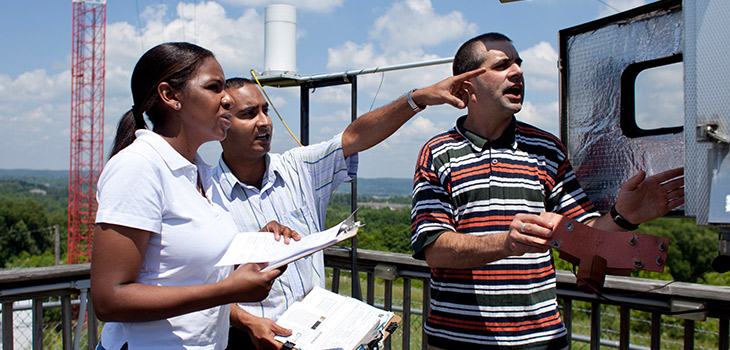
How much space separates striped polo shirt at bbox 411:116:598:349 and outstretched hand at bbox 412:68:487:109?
0.47 feet

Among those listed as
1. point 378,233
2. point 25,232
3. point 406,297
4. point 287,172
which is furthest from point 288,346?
point 25,232

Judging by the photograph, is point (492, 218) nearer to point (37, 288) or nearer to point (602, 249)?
point (602, 249)

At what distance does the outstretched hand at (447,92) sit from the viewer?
6.63 ft

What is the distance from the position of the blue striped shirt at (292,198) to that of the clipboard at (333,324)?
3.8 inches

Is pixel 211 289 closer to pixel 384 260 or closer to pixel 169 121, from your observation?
pixel 169 121

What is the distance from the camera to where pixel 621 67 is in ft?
7.00

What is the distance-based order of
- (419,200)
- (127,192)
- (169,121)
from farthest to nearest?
(419,200) → (169,121) → (127,192)

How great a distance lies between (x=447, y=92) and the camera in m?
2.06

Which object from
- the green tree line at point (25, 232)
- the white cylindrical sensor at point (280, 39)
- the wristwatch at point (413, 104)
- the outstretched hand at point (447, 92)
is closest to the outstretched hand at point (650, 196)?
the outstretched hand at point (447, 92)

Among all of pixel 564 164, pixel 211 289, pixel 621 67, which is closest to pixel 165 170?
pixel 211 289

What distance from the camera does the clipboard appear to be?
183 centimetres

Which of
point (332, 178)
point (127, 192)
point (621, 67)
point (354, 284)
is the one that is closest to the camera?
point (127, 192)

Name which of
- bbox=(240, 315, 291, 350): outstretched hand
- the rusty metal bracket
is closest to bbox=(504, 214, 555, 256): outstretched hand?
the rusty metal bracket

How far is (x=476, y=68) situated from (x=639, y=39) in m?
0.64
